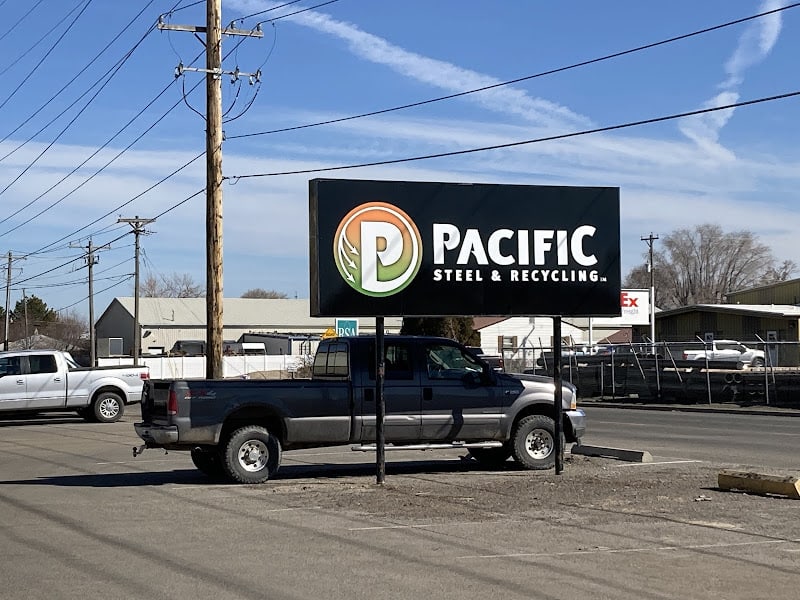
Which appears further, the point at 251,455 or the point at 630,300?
the point at 630,300

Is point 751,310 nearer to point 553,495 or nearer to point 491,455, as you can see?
point 491,455

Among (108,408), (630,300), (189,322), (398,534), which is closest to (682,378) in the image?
(108,408)

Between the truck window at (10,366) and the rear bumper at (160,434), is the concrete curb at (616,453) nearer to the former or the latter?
the rear bumper at (160,434)

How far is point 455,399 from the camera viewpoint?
1547 centimetres

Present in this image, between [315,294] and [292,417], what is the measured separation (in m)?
1.85

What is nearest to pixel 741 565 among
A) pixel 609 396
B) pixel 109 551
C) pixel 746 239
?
pixel 109 551

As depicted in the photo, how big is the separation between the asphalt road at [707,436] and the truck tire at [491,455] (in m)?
2.87

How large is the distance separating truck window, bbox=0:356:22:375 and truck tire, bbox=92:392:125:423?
2.20 m

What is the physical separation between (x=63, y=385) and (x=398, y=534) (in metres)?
19.9

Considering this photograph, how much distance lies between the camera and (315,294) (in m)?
14.2

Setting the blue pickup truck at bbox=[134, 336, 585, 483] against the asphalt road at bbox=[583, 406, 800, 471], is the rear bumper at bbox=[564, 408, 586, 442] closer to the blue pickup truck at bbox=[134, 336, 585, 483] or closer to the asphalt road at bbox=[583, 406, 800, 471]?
the blue pickup truck at bbox=[134, 336, 585, 483]

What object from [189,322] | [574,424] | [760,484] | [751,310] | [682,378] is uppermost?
[189,322]

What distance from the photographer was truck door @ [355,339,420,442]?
1513cm

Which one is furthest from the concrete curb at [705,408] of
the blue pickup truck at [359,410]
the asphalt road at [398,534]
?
the blue pickup truck at [359,410]
